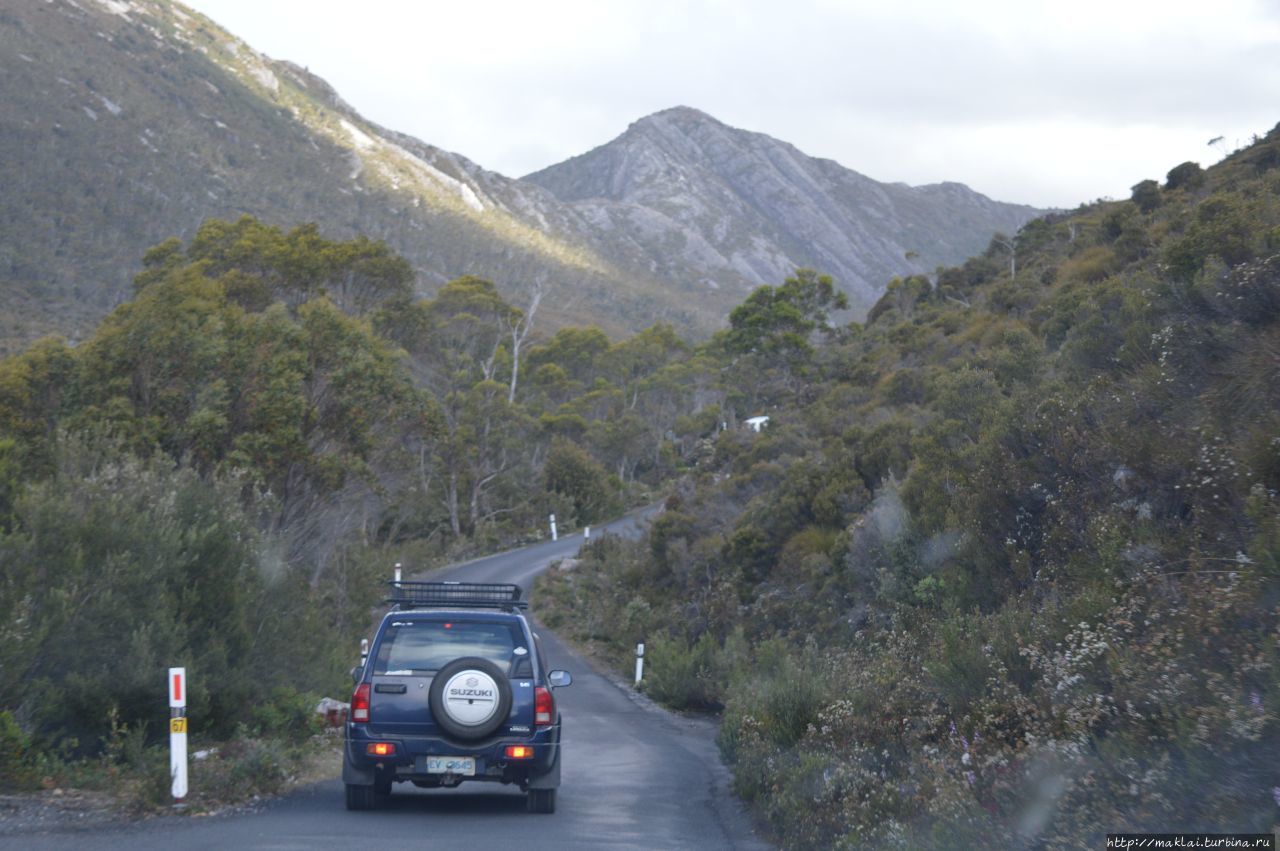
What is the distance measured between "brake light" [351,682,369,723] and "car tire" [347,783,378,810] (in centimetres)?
67

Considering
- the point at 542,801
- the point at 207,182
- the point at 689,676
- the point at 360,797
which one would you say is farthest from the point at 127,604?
the point at 207,182

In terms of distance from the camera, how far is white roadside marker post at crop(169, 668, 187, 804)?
29.7 feet

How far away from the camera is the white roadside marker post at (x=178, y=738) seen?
9055mm

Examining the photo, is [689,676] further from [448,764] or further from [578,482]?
[578,482]

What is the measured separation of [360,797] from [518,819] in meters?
1.29

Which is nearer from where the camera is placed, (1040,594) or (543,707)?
(543,707)

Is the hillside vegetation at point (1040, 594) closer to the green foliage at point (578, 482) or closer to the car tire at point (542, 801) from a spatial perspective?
the car tire at point (542, 801)

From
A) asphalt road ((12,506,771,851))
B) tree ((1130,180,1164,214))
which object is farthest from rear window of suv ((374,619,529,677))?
tree ((1130,180,1164,214))

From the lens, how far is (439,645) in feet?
31.8

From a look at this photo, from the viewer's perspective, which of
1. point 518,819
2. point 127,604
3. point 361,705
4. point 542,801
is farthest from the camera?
point 127,604

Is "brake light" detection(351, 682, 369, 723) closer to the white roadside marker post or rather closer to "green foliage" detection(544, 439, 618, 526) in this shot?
the white roadside marker post

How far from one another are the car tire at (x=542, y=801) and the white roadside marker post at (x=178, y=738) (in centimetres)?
273

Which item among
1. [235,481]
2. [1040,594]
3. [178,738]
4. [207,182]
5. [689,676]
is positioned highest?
[207,182]

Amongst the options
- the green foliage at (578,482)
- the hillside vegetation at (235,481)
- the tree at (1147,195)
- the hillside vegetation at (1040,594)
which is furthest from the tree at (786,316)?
the hillside vegetation at (1040,594)
